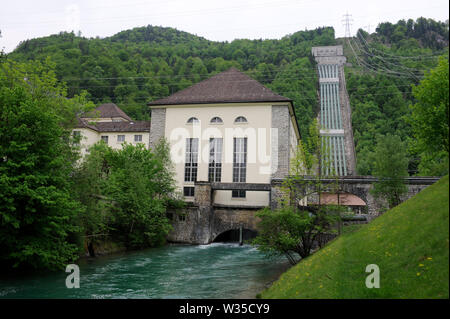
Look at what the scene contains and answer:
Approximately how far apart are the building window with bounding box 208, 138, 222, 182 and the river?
1072 cm

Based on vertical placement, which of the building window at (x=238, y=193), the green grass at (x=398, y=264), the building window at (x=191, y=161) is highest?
the building window at (x=191, y=161)

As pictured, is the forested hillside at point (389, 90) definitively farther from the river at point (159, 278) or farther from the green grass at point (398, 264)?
the green grass at point (398, 264)

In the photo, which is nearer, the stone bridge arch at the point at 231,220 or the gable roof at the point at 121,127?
the stone bridge arch at the point at 231,220

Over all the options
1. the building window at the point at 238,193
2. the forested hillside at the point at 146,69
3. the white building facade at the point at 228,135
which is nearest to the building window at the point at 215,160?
the white building facade at the point at 228,135

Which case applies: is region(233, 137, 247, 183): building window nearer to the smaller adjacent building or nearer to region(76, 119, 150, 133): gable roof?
the smaller adjacent building

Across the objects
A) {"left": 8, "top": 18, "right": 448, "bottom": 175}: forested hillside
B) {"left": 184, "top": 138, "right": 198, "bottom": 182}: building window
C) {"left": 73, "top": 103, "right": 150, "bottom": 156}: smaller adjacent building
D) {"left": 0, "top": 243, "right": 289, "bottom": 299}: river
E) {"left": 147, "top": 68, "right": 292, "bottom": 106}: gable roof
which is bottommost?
{"left": 0, "top": 243, "right": 289, "bottom": 299}: river

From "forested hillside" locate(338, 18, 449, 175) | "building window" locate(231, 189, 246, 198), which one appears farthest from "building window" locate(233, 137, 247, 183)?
"forested hillside" locate(338, 18, 449, 175)

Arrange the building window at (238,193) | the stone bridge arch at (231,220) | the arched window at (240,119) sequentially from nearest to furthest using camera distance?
the stone bridge arch at (231,220)
the building window at (238,193)
the arched window at (240,119)

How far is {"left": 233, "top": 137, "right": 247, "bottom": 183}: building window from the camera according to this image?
3125 centimetres

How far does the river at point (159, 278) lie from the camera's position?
1203cm

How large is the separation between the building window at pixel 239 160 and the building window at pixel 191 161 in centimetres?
366

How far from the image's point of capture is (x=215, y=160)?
32000 mm

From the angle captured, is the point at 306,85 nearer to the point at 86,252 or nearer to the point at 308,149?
the point at 308,149

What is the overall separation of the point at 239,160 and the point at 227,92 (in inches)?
264
